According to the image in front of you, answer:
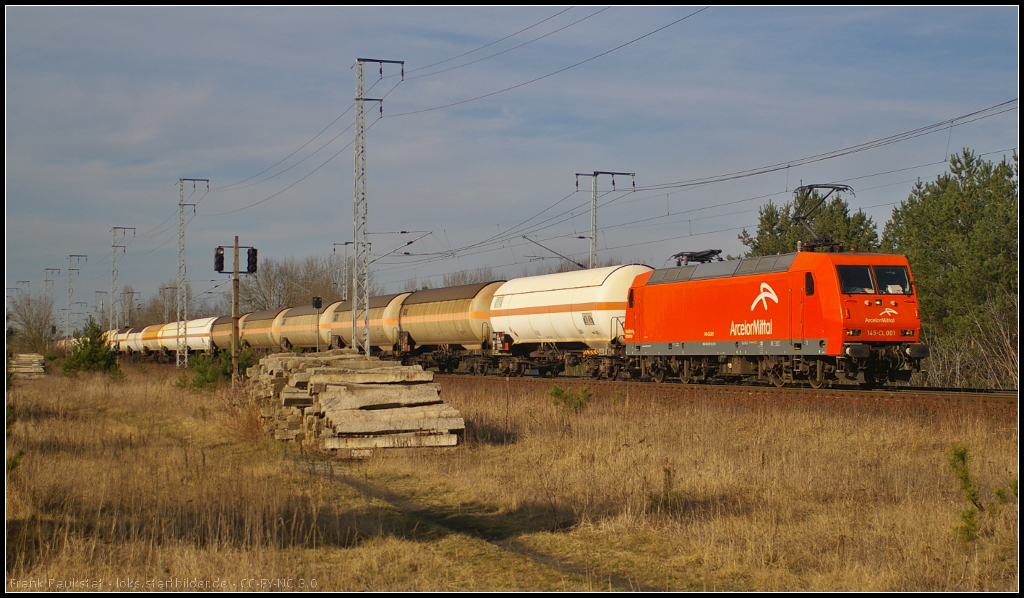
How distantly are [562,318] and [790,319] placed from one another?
10197 mm

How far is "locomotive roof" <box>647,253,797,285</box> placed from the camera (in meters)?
21.9

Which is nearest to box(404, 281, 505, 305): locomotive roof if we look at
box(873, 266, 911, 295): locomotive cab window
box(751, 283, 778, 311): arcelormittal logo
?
box(751, 283, 778, 311): arcelormittal logo

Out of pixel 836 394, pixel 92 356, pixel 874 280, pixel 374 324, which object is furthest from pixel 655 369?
pixel 92 356

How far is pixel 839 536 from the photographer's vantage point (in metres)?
8.28

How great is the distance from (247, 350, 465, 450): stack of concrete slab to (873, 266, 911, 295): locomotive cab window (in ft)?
38.2

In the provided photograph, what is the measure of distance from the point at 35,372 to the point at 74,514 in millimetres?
43954

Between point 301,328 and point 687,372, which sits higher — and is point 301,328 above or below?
above

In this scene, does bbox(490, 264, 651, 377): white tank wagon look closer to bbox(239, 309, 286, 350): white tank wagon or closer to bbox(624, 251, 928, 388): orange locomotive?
bbox(624, 251, 928, 388): orange locomotive

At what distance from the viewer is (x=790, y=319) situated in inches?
827

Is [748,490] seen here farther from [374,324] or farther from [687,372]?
[374,324]

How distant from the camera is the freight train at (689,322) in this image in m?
20.2

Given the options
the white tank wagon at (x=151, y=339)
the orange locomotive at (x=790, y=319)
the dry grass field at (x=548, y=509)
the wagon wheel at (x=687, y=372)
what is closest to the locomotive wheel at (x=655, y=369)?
the orange locomotive at (x=790, y=319)

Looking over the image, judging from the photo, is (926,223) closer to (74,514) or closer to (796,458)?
(796,458)

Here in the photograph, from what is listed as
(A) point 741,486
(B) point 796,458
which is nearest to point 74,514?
(A) point 741,486
